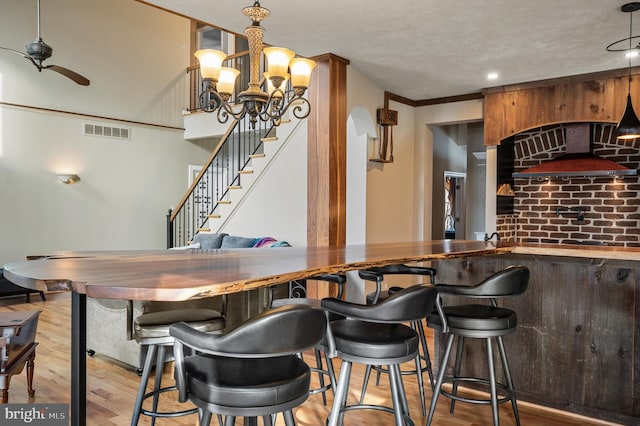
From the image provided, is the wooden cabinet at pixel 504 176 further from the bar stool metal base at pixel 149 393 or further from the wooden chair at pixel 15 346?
the wooden chair at pixel 15 346

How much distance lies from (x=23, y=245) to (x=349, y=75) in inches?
213

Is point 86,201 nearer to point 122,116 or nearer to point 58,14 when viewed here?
point 122,116

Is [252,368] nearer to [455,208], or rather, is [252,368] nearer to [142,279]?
[142,279]

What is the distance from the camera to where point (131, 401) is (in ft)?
9.87

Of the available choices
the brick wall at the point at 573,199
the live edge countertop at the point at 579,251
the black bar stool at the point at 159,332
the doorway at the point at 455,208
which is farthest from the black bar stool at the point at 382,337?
the doorway at the point at 455,208

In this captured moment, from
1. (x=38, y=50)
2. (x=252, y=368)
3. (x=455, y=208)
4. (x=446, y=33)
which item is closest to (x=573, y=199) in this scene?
(x=446, y=33)

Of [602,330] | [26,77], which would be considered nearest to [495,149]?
[602,330]

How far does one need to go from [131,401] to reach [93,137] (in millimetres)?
5960

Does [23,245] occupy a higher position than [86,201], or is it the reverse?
[86,201]

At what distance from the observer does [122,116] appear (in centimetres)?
821

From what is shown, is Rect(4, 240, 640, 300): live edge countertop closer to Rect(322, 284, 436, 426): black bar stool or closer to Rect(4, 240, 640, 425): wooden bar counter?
Rect(4, 240, 640, 425): wooden bar counter

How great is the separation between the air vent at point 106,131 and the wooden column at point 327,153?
14.9ft

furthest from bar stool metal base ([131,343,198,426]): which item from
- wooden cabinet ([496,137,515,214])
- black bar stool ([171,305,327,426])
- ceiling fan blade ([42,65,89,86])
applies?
wooden cabinet ([496,137,515,214])

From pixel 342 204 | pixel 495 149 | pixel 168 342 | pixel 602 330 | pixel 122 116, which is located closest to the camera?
pixel 168 342
